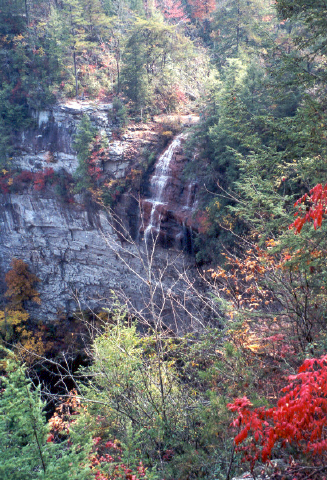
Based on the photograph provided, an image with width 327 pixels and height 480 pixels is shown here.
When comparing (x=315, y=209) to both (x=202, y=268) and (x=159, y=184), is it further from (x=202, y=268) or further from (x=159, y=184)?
(x=159, y=184)

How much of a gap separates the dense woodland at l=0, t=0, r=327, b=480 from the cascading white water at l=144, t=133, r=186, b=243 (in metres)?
1.92

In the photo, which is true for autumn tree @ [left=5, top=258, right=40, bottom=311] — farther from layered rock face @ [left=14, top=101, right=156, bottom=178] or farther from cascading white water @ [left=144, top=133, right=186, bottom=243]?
cascading white water @ [left=144, top=133, right=186, bottom=243]

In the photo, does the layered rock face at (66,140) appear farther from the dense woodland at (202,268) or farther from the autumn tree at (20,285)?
the autumn tree at (20,285)

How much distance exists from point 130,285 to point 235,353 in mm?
12580

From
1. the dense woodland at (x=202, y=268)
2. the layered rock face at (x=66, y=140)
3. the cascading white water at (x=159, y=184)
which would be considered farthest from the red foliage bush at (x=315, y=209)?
the layered rock face at (x=66, y=140)

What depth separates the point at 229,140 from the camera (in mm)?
10281

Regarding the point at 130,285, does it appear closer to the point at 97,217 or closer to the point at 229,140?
the point at 97,217

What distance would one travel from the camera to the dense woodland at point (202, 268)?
2773mm

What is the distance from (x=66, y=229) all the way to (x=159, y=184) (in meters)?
6.96

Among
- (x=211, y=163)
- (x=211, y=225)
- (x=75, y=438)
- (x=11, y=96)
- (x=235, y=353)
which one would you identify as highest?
(x=11, y=96)

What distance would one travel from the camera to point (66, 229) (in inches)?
707

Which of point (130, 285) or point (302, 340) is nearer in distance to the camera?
point (302, 340)

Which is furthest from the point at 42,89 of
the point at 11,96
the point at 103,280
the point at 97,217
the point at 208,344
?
the point at 208,344

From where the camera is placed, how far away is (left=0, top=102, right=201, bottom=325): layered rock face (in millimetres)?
16094
